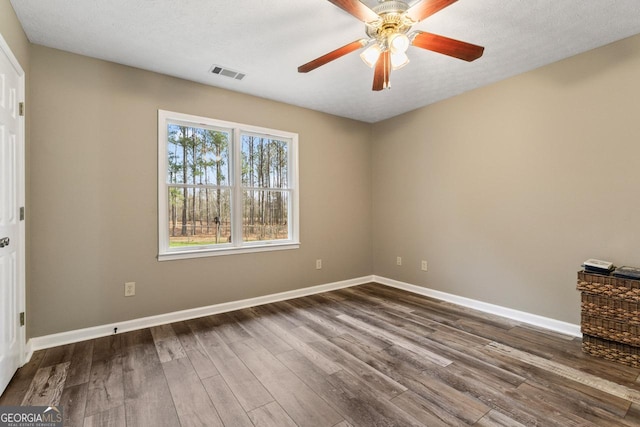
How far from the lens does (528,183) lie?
2996 millimetres

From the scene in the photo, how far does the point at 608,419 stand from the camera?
1605 mm

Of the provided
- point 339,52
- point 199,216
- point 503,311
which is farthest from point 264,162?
point 503,311

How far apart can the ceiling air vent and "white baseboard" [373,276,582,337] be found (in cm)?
344

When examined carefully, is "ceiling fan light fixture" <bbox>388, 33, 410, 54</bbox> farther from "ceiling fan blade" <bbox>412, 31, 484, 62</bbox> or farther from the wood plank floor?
the wood plank floor

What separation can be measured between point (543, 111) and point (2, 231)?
14.7 feet

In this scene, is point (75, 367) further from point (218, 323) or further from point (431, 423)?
point (431, 423)

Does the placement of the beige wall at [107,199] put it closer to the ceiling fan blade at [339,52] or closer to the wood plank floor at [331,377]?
the wood plank floor at [331,377]

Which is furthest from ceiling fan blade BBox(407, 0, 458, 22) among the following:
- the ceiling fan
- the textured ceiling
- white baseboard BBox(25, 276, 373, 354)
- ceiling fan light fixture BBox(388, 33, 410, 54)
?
white baseboard BBox(25, 276, 373, 354)

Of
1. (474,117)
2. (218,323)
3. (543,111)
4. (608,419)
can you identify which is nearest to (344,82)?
(474,117)

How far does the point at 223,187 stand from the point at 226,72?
1.24 metres

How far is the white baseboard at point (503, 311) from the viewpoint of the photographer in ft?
8.98

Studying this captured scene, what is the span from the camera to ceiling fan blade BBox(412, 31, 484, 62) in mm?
1807

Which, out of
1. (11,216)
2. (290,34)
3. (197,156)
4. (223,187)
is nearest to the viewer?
(11,216)

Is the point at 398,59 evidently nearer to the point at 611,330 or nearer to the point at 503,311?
the point at 611,330
